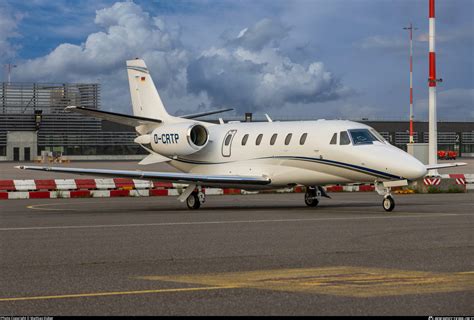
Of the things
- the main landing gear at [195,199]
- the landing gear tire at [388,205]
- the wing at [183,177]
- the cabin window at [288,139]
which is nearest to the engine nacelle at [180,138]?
the main landing gear at [195,199]

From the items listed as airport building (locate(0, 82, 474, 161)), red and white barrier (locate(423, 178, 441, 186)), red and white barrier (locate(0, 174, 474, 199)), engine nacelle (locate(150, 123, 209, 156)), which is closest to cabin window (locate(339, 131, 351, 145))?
engine nacelle (locate(150, 123, 209, 156))

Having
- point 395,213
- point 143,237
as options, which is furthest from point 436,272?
point 395,213

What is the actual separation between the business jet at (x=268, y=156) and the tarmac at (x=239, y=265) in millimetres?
2116

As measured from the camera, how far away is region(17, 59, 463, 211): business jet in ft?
74.5

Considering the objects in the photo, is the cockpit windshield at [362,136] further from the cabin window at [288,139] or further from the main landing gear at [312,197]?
the main landing gear at [312,197]

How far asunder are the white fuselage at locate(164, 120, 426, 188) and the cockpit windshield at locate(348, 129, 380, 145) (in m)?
0.11

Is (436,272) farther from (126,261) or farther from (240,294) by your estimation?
(126,261)

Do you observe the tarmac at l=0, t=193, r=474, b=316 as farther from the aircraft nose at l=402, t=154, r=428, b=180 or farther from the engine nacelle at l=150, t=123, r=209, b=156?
the engine nacelle at l=150, t=123, r=209, b=156

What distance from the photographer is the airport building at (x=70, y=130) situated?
102m

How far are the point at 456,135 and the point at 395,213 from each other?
95722mm

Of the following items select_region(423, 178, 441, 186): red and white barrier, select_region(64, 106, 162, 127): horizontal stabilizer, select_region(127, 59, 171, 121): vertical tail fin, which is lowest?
select_region(423, 178, 441, 186): red and white barrier

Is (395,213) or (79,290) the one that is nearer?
(79,290)

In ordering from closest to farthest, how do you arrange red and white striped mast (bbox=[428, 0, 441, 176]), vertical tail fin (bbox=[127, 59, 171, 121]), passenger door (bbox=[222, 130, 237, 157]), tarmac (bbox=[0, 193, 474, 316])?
tarmac (bbox=[0, 193, 474, 316]) < passenger door (bbox=[222, 130, 237, 157]) < vertical tail fin (bbox=[127, 59, 171, 121]) < red and white striped mast (bbox=[428, 0, 441, 176])

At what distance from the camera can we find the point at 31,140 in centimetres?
10169
